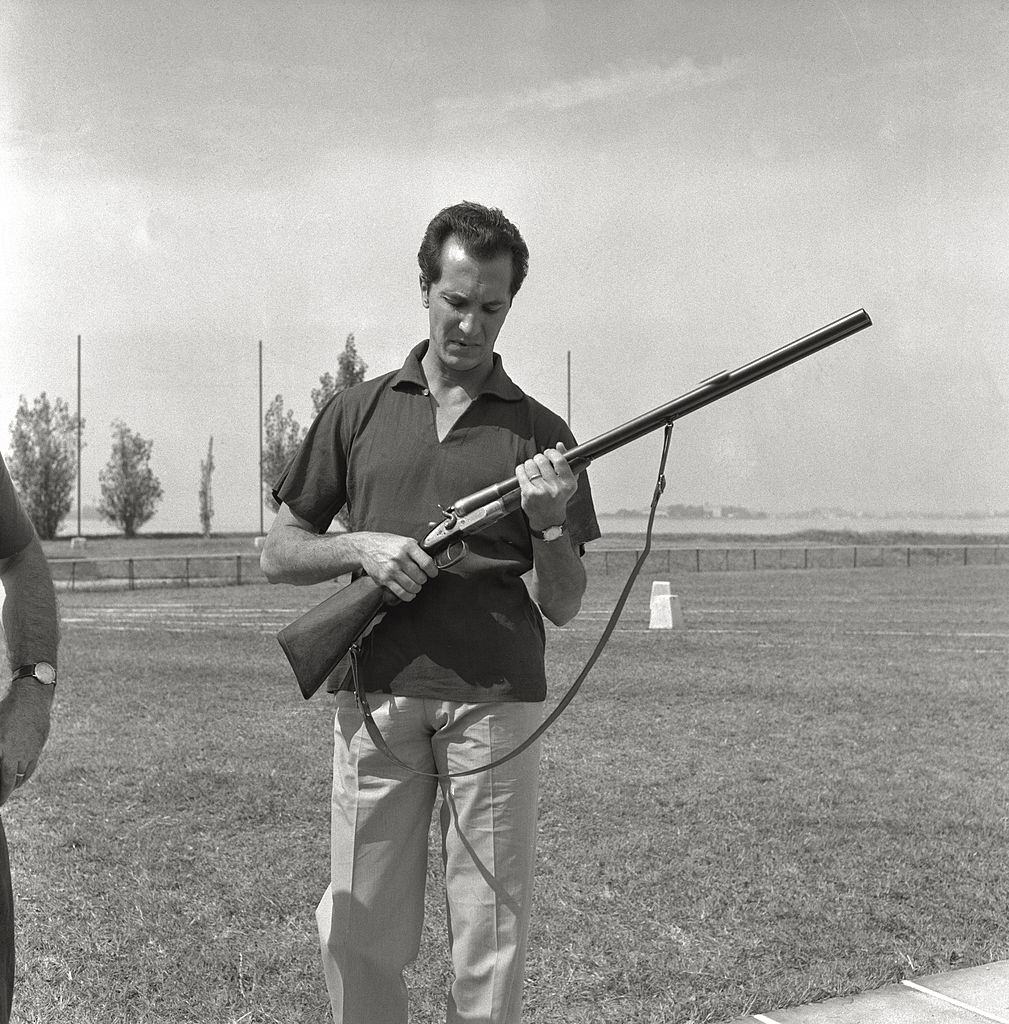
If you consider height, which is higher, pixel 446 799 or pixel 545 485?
pixel 545 485

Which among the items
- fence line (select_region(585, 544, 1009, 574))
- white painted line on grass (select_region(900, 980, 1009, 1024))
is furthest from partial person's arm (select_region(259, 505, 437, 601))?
fence line (select_region(585, 544, 1009, 574))

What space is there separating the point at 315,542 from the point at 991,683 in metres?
11.9

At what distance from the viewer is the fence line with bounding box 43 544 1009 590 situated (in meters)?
34.0

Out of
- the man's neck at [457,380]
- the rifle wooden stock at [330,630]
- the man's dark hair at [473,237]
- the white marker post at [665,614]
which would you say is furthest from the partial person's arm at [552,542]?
the white marker post at [665,614]

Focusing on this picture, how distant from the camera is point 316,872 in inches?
247

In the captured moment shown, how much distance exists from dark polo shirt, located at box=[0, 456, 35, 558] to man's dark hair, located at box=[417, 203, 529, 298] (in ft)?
4.02

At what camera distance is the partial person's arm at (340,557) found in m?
3.09

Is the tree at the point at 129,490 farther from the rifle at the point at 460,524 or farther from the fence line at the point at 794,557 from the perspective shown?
the rifle at the point at 460,524

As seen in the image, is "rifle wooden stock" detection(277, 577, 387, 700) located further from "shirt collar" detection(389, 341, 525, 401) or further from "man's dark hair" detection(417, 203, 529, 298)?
"man's dark hair" detection(417, 203, 529, 298)

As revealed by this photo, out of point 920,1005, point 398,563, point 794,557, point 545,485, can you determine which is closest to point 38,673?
point 398,563

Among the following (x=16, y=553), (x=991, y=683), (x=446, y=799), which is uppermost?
(x=16, y=553)

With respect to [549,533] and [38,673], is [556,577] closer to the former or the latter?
[549,533]

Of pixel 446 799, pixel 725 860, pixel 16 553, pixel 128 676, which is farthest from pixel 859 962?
pixel 128 676

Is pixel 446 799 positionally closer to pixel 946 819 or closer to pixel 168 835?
pixel 168 835
